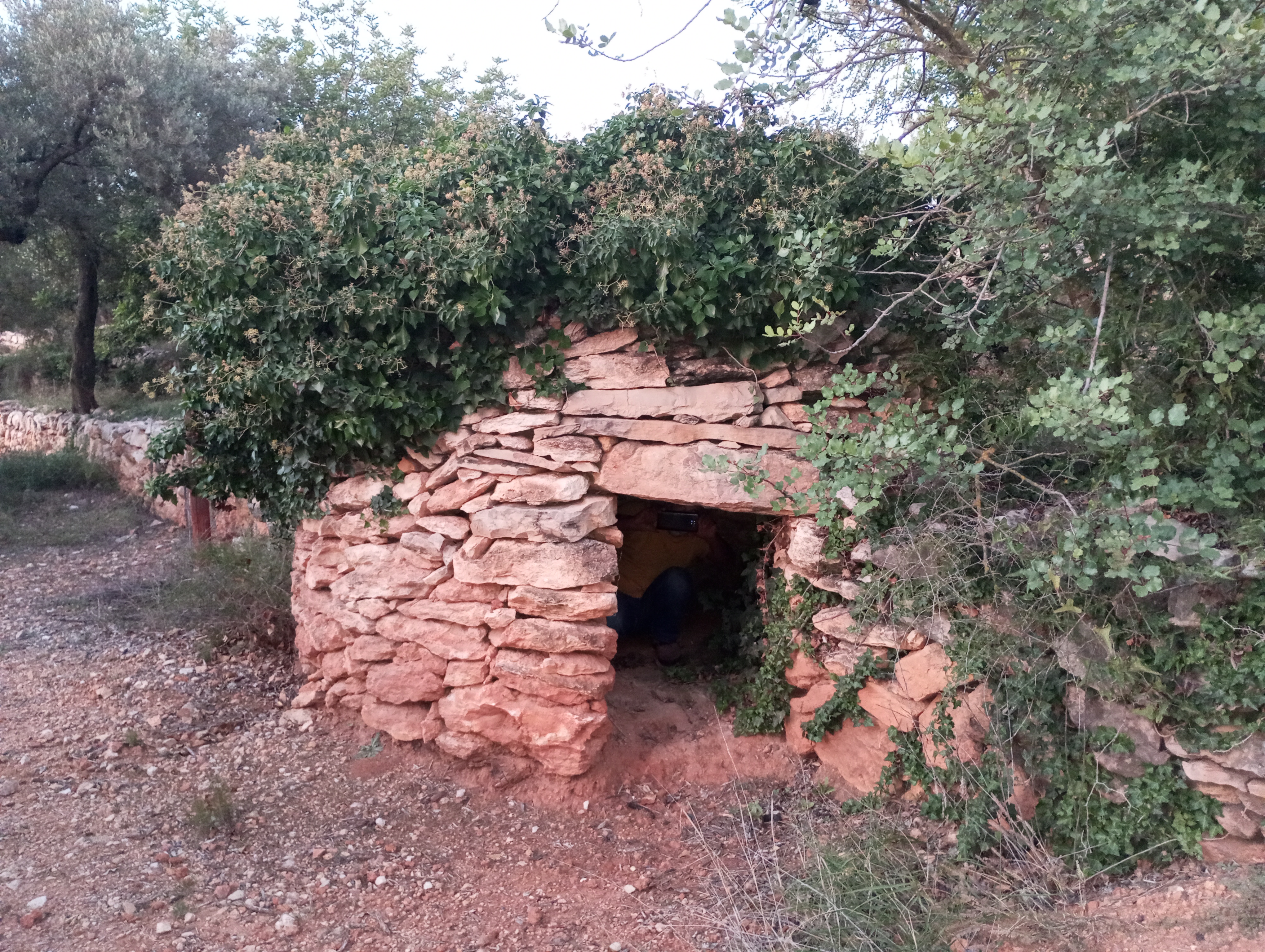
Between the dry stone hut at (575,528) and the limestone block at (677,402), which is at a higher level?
the limestone block at (677,402)

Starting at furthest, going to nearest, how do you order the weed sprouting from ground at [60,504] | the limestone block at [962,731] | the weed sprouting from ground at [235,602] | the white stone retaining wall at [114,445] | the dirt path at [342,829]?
the weed sprouting from ground at [60,504] < the white stone retaining wall at [114,445] < the weed sprouting from ground at [235,602] < the limestone block at [962,731] < the dirt path at [342,829]

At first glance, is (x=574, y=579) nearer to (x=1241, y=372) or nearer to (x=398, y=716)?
(x=398, y=716)

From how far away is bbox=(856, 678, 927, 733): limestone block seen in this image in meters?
3.63

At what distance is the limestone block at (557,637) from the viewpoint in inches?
155

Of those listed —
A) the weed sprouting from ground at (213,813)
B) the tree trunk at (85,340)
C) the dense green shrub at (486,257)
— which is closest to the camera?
the weed sprouting from ground at (213,813)

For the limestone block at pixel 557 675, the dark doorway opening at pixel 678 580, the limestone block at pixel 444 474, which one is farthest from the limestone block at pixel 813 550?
the limestone block at pixel 444 474

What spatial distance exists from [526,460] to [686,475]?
2.36 ft

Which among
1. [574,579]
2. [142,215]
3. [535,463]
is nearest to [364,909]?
[574,579]

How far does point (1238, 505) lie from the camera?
278 centimetres

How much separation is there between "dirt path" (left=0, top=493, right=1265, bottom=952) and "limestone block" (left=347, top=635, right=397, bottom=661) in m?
0.41

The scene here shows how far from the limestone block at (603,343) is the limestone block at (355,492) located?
3.66ft

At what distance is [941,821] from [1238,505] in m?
1.57

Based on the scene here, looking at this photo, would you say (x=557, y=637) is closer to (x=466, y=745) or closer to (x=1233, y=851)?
(x=466, y=745)

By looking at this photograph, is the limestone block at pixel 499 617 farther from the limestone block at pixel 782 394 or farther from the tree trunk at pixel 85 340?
the tree trunk at pixel 85 340
